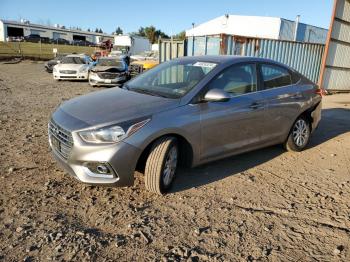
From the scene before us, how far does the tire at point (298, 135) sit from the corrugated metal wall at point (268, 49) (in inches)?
266

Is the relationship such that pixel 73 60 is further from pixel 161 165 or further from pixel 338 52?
pixel 161 165

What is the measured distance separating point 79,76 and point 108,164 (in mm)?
14236

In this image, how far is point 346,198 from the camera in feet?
14.4

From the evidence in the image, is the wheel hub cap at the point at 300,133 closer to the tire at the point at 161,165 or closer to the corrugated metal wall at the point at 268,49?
the tire at the point at 161,165

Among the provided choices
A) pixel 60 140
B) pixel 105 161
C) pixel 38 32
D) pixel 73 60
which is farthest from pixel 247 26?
pixel 38 32

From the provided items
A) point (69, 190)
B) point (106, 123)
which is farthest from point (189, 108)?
point (69, 190)

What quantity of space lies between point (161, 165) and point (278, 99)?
2434 millimetres

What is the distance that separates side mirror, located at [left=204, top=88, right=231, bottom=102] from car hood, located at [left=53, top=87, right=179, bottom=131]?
413mm

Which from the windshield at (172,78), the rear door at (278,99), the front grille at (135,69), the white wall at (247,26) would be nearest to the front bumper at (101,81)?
the front grille at (135,69)

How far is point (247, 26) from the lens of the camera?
108 ft

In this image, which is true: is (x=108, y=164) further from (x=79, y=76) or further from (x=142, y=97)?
(x=79, y=76)

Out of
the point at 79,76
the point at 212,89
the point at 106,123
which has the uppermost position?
the point at 212,89

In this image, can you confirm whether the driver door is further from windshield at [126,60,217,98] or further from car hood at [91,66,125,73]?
car hood at [91,66,125,73]

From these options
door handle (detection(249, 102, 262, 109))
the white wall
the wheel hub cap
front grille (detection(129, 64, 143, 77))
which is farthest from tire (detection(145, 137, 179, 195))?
the white wall
